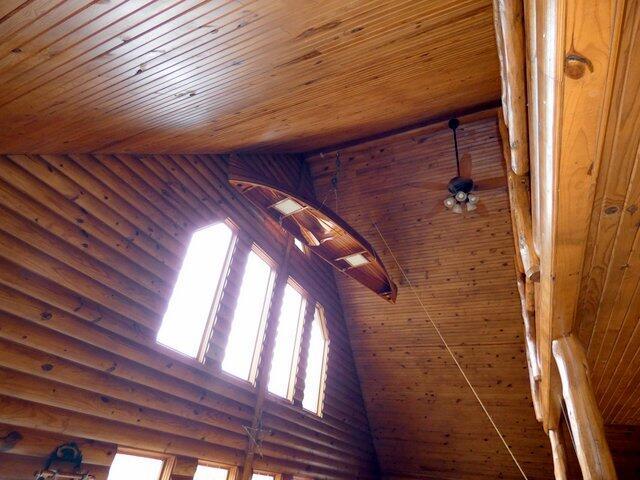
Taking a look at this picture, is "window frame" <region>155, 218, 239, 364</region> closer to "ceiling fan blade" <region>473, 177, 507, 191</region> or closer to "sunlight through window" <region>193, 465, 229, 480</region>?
"sunlight through window" <region>193, 465, 229, 480</region>

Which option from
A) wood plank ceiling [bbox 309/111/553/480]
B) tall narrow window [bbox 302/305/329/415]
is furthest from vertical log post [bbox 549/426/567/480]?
tall narrow window [bbox 302/305/329/415]

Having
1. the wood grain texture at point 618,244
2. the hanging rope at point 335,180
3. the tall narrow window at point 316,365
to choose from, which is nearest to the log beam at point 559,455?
the wood grain texture at point 618,244

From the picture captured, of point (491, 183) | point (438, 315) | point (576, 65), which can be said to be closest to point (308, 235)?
point (491, 183)

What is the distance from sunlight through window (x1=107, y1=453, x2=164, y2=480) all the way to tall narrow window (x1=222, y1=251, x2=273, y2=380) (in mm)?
1306

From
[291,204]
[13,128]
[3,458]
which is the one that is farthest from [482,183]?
[3,458]

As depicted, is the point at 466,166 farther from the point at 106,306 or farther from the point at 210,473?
the point at 210,473

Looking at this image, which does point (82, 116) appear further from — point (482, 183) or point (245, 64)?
point (482, 183)

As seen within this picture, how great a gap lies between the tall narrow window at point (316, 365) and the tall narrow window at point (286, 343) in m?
0.44

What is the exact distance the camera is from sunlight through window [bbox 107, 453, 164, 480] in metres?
3.38

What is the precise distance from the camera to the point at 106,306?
3.38 m

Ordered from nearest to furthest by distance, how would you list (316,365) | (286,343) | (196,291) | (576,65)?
(576,65) < (196,291) < (286,343) < (316,365)

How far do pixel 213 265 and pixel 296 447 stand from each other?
3.36 meters

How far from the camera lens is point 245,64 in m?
2.53

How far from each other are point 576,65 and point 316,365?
7.27 meters
